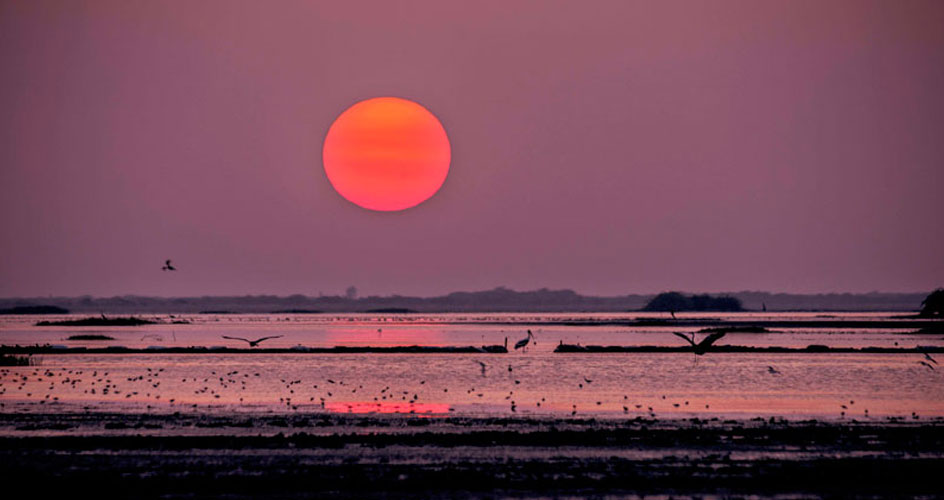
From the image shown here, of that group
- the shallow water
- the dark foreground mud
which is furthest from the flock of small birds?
the dark foreground mud

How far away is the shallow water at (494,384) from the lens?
36.8m

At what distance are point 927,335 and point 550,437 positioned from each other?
83962 mm

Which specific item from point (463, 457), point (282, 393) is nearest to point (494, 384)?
point (282, 393)

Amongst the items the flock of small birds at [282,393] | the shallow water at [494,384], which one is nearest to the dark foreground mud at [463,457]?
the shallow water at [494,384]

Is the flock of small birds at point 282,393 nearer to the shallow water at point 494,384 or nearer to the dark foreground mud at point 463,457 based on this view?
the shallow water at point 494,384

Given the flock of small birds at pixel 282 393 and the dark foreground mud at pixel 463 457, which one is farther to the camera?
the flock of small birds at pixel 282 393

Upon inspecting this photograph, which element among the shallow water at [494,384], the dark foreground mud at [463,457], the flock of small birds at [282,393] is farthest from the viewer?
the flock of small birds at [282,393]

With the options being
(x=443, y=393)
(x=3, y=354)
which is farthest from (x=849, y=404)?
(x=3, y=354)

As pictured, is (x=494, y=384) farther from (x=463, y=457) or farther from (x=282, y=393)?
(x=463, y=457)

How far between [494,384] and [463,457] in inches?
859

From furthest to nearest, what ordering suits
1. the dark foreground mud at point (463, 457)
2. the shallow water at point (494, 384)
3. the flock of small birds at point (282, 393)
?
the flock of small birds at point (282, 393)
the shallow water at point (494, 384)
the dark foreground mud at point (463, 457)

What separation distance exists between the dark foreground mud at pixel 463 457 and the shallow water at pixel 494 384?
4.31 metres

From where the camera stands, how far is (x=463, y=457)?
2497cm

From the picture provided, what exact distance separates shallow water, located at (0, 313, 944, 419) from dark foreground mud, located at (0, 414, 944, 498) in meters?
4.31
